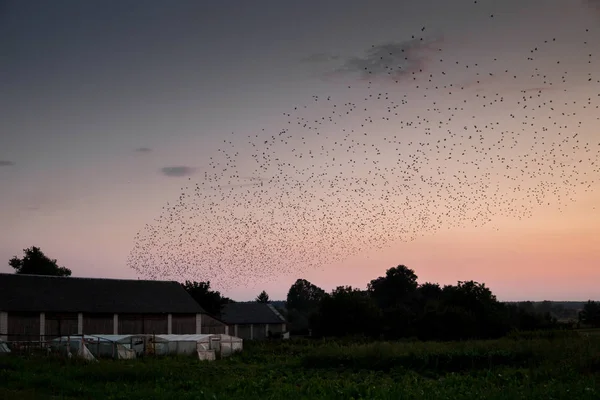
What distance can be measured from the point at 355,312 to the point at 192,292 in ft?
77.9

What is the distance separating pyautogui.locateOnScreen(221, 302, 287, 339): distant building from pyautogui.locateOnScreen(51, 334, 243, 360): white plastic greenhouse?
4342 centimetres

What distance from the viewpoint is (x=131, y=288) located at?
62.0 metres

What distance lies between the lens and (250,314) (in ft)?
299

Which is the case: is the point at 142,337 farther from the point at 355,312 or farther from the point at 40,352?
the point at 355,312

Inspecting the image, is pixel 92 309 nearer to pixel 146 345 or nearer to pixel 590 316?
pixel 146 345

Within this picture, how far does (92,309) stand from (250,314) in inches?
1484

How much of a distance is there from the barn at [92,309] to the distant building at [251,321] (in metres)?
24.3

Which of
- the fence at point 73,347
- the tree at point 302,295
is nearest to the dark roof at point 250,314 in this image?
the fence at point 73,347

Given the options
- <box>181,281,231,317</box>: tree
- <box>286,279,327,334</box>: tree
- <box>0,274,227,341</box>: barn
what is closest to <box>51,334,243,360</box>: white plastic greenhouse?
<box>0,274,227,341</box>: barn

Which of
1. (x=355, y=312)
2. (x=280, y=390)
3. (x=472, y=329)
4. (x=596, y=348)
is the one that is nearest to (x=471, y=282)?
(x=472, y=329)

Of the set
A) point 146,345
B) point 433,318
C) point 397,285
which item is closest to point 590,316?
point 397,285

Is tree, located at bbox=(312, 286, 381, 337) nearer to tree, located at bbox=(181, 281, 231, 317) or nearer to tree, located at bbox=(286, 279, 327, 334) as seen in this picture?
tree, located at bbox=(181, 281, 231, 317)

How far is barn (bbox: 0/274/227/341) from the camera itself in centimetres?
5244

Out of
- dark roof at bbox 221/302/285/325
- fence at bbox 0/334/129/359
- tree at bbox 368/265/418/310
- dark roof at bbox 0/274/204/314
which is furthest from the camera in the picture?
tree at bbox 368/265/418/310
